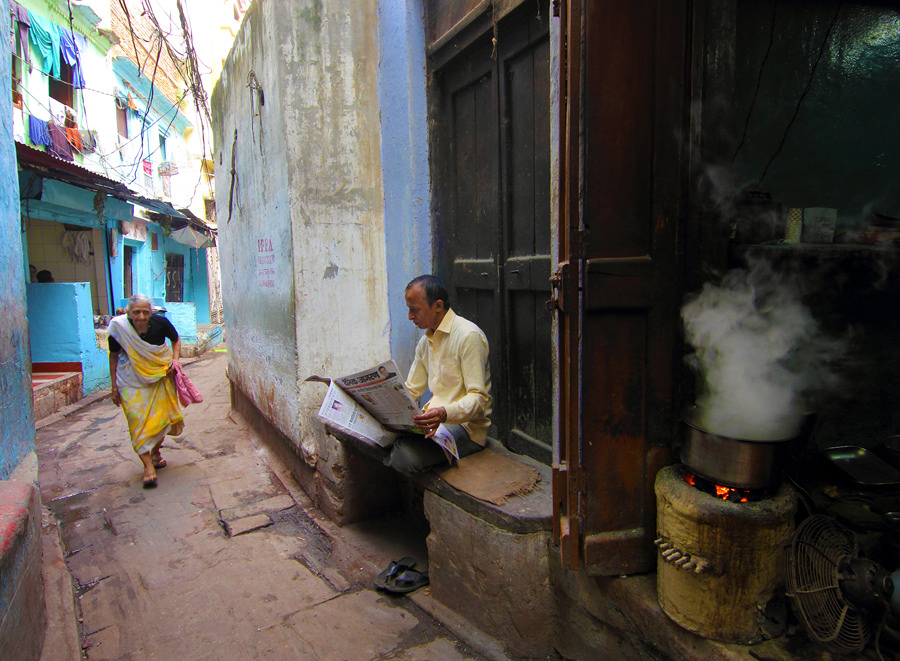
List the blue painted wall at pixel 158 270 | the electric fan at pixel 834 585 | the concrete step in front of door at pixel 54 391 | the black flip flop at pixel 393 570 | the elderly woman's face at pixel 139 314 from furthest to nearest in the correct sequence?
1. the blue painted wall at pixel 158 270
2. the concrete step in front of door at pixel 54 391
3. the elderly woman's face at pixel 139 314
4. the black flip flop at pixel 393 570
5. the electric fan at pixel 834 585

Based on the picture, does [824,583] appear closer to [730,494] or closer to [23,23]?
[730,494]

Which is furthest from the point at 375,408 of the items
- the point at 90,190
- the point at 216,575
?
the point at 90,190

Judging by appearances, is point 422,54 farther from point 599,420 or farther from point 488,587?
point 488,587

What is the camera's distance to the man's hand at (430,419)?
2586 mm

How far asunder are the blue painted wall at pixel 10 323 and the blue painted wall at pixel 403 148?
8.18ft

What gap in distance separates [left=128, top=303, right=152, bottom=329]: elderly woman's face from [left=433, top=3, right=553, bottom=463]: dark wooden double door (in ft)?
9.97

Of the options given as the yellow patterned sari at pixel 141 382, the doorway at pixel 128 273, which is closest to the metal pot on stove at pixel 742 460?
the yellow patterned sari at pixel 141 382

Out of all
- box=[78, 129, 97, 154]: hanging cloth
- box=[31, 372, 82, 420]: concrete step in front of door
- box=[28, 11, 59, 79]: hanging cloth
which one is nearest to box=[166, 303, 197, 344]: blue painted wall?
box=[78, 129, 97, 154]: hanging cloth

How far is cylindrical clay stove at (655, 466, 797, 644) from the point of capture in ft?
5.38

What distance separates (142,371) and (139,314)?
0.55 m

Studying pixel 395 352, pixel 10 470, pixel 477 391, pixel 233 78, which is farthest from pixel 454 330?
pixel 233 78

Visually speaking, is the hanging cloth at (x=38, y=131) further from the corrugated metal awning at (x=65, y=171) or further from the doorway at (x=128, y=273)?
the doorway at (x=128, y=273)

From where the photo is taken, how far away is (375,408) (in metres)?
2.88

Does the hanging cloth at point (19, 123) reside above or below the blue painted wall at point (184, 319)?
above
